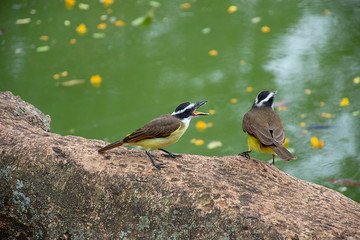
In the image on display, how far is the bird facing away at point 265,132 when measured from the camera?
340cm

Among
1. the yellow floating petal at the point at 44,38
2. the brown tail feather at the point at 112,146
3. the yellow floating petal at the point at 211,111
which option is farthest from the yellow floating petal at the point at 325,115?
the yellow floating petal at the point at 44,38

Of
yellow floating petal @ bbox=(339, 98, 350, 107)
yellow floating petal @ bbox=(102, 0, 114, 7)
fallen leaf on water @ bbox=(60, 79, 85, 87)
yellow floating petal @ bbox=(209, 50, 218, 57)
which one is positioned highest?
yellow floating petal @ bbox=(102, 0, 114, 7)

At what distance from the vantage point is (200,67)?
7.64 m

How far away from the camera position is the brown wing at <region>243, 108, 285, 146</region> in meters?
3.45

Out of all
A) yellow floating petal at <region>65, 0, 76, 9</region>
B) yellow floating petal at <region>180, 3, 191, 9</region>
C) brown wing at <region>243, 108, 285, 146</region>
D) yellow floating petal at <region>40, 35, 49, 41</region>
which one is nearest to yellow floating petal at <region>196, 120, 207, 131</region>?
brown wing at <region>243, 108, 285, 146</region>

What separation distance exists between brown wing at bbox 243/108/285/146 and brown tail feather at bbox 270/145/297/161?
45 mm

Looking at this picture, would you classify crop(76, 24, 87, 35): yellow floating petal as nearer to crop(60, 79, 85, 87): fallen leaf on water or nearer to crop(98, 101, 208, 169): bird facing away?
crop(60, 79, 85, 87): fallen leaf on water

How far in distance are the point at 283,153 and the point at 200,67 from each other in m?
4.57

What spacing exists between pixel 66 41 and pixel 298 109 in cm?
490

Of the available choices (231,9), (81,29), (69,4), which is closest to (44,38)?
(81,29)

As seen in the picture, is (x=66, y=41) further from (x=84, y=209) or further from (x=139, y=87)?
(x=84, y=209)

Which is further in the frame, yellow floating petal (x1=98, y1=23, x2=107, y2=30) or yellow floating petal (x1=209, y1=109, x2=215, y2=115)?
yellow floating petal (x1=98, y1=23, x2=107, y2=30)

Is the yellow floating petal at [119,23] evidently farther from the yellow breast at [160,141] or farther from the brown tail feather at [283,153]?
the brown tail feather at [283,153]

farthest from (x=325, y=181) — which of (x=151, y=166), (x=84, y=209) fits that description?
(x=84, y=209)
